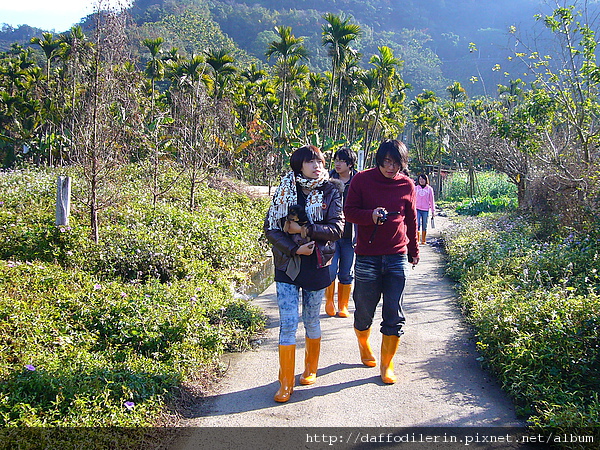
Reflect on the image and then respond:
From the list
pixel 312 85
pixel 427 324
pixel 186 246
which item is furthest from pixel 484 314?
pixel 312 85

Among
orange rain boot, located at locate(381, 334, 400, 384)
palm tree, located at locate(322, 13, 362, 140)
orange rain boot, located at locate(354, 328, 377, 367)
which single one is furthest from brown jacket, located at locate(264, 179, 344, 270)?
palm tree, located at locate(322, 13, 362, 140)

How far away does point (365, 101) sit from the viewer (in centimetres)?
3366

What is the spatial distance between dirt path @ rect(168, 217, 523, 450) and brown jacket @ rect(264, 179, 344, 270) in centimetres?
105

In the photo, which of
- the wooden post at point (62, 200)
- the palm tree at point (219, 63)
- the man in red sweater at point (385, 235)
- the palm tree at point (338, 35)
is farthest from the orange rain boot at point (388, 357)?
the palm tree at point (219, 63)

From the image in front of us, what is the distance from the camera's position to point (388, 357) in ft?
15.3

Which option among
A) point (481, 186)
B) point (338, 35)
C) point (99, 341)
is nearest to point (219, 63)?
point (338, 35)

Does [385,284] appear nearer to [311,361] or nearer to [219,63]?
[311,361]

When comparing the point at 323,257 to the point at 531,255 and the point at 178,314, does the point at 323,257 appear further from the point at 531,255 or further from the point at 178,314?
the point at 531,255

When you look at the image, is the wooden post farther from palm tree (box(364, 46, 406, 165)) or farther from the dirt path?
palm tree (box(364, 46, 406, 165))

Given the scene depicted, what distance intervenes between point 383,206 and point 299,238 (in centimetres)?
81

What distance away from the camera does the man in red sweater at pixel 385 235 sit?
14.9ft

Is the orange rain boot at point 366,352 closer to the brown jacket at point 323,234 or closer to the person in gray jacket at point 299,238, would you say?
the person in gray jacket at point 299,238

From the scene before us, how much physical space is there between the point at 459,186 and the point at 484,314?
30.3 meters

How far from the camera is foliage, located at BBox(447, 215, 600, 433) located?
3.96 meters
